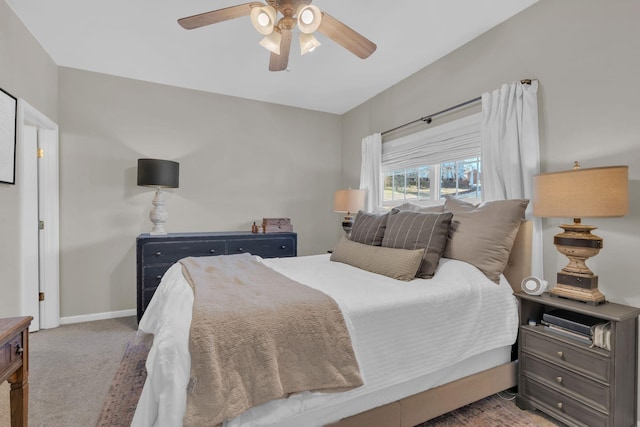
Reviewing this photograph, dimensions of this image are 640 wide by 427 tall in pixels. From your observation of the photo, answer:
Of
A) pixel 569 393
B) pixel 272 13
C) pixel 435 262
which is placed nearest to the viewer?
pixel 569 393

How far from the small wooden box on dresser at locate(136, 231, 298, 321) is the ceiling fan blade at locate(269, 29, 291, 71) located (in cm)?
180

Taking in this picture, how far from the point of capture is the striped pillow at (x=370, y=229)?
240 centimetres

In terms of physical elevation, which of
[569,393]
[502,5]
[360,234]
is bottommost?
[569,393]

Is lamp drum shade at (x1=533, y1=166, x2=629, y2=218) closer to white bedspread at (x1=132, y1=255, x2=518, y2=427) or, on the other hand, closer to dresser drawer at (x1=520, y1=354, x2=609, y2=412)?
white bedspread at (x1=132, y1=255, x2=518, y2=427)

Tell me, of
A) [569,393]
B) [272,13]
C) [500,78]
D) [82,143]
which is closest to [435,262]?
[569,393]

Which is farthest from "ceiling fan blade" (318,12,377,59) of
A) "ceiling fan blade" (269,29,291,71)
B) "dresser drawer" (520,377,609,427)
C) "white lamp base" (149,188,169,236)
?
"white lamp base" (149,188,169,236)

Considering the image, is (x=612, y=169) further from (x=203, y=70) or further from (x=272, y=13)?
(x=203, y=70)

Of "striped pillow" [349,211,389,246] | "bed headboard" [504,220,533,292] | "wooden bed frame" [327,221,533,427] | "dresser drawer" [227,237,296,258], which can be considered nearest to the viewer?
"wooden bed frame" [327,221,533,427]

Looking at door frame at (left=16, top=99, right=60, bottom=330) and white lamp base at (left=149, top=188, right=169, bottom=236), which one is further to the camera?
white lamp base at (left=149, top=188, right=169, bottom=236)

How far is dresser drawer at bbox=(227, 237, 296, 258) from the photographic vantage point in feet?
10.8

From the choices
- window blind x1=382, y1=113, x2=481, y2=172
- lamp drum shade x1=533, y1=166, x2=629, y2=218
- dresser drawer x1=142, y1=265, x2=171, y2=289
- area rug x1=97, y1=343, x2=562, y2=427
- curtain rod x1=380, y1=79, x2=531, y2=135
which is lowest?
area rug x1=97, y1=343, x2=562, y2=427

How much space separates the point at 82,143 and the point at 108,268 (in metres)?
1.32

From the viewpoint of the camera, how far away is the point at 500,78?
7.62ft

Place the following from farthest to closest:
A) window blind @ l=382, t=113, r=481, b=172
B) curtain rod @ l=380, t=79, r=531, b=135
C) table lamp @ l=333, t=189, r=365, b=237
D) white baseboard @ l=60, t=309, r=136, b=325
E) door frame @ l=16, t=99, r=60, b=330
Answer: table lamp @ l=333, t=189, r=365, b=237 → white baseboard @ l=60, t=309, r=136, b=325 → door frame @ l=16, t=99, r=60, b=330 → window blind @ l=382, t=113, r=481, b=172 → curtain rod @ l=380, t=79, r=531, b=135
